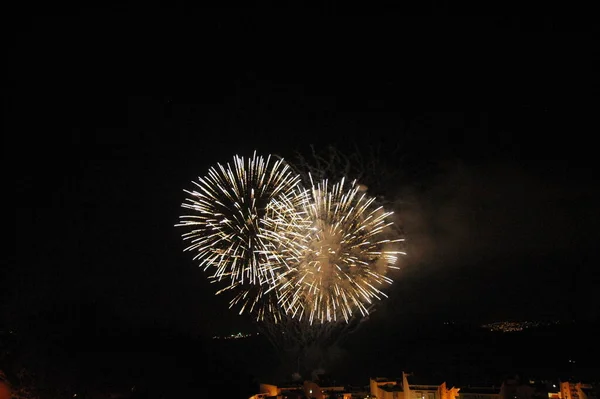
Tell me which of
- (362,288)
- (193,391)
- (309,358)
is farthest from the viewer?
(309,358)

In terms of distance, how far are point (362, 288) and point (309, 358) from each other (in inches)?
720

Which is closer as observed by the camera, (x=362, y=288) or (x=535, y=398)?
(x=362, y=288)

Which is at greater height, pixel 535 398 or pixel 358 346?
pixel 358 346

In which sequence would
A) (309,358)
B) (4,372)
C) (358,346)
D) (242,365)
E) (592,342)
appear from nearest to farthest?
(4,372) → (309,358) → (242,365) → (592,342) → (358,346)

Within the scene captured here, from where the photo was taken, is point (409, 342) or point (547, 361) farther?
point (409, 342)

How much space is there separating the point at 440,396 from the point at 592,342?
27652 mm

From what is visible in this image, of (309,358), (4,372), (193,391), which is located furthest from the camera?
(309,358)

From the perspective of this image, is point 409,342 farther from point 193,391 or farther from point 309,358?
point 193,391

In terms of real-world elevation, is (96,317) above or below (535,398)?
above

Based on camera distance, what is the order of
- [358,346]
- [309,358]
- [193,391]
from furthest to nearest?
1. [358,346]
2. [309,358]
3. [193,391]

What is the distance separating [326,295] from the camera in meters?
15.3

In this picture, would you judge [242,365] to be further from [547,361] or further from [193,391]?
[547,361]

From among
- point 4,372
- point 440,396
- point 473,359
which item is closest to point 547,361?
point 473,359

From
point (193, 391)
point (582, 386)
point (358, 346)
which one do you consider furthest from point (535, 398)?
point (358, 346)
